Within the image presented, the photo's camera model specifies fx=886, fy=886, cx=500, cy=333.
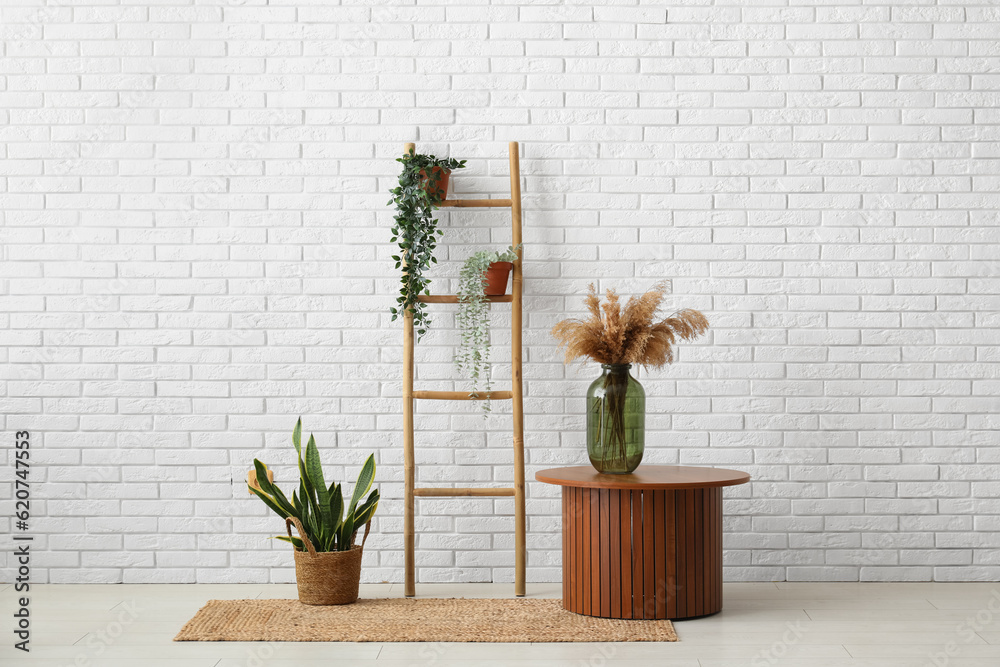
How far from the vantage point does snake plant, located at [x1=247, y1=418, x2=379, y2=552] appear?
297cm

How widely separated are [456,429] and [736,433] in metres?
1.07

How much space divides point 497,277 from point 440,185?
402 mm

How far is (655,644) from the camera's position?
2.59 m

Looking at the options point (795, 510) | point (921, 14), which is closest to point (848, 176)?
point (921, 14)

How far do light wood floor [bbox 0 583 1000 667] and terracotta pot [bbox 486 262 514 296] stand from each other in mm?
1103

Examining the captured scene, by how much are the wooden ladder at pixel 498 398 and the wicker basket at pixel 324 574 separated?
0.25 metres

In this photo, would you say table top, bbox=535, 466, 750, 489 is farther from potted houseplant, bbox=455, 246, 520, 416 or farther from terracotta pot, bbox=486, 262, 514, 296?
terracotta pot, bbox=486, 262, 514, 296

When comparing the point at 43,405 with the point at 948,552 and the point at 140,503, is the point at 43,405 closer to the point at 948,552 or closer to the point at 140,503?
the point at 140,503

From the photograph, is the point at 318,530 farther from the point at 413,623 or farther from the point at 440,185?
the point at 440,185

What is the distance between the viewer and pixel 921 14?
3375 mm

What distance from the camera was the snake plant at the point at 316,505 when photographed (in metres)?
2.97

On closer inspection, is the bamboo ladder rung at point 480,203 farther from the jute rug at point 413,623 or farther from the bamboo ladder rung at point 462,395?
the jute rug at point 413,623

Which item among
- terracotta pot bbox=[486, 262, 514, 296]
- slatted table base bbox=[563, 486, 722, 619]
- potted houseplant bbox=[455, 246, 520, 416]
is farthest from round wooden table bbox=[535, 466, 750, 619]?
terracotta pot bbox=[486, 262, 514, 296]

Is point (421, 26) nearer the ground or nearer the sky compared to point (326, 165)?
nearer the sky
